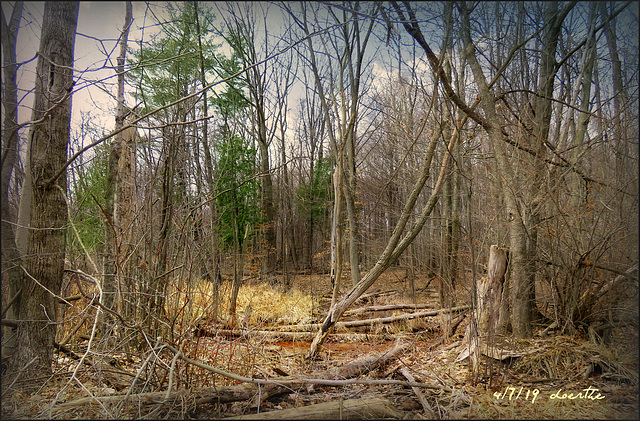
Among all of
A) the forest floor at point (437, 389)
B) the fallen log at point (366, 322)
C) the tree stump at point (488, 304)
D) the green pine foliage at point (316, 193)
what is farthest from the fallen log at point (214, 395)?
the green pine foliage at point (316, 193)

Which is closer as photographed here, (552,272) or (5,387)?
(5,387)

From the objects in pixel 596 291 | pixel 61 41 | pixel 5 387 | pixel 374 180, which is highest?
pixel 374 180

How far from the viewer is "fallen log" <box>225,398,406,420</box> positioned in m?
2.35

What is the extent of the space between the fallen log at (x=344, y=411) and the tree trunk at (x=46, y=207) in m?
1.91

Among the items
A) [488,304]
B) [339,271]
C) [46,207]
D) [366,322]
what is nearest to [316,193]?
[366,322]

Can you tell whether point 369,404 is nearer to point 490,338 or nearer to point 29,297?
point 490,338

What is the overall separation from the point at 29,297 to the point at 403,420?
3119 millimetres

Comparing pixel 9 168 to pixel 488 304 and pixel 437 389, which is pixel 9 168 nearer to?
pixel 437 389

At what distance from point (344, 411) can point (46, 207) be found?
2.92 meters

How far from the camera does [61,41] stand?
9.95 feet

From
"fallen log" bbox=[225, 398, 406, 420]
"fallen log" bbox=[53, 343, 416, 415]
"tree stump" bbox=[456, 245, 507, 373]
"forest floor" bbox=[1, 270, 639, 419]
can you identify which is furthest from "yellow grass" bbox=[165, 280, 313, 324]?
"fallen log" bbox=[225, 398, 406, 420]

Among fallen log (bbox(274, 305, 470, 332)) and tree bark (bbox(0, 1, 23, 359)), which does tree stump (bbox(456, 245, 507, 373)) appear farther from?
tree bark (bbox(0, 1, 23, 359))

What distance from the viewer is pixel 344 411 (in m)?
2.47

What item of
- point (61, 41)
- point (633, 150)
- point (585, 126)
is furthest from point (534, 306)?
point (61, 41)
